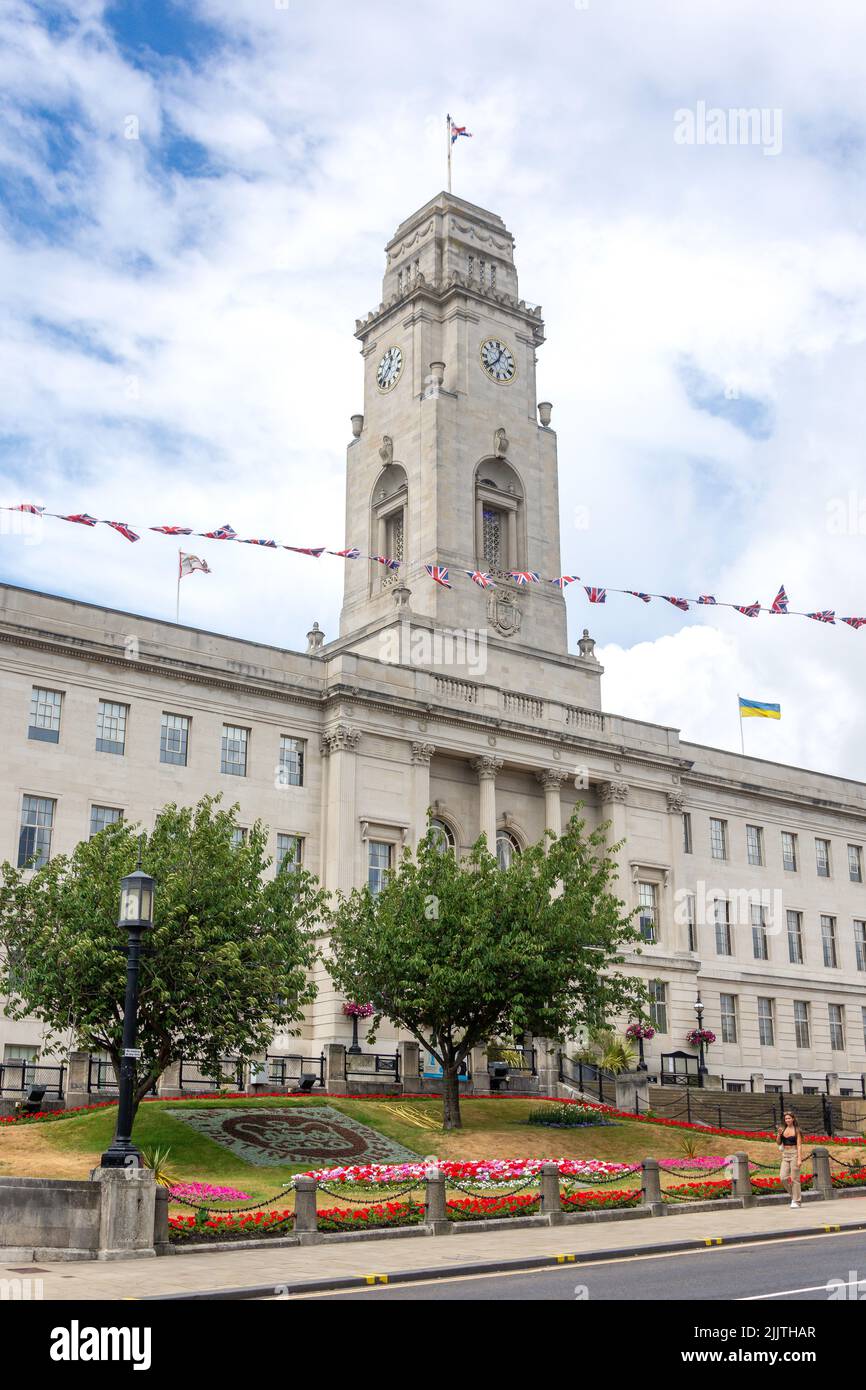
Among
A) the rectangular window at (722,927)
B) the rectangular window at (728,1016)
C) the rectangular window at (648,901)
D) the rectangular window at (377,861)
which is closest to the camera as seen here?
the rectangular window at (377,861)

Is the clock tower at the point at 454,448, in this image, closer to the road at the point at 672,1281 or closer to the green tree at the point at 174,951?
the green tree at the point at 174,951

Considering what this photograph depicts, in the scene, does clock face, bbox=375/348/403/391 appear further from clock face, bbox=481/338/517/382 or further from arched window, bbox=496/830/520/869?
arched window, bbox=496/830/520/869

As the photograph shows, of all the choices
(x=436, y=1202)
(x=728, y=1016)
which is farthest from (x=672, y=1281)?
(x=728, y=1016)

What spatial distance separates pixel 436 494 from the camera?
202ft

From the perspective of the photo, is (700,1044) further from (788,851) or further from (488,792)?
(788,851)

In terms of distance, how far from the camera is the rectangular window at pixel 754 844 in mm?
67438

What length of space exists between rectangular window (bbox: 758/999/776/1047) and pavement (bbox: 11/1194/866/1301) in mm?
37556

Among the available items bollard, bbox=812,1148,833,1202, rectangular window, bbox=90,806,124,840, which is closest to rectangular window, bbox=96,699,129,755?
rectangular window, bbox=90,806,124,840

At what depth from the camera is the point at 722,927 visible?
6419cm

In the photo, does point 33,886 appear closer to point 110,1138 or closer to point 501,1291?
point 110,1138

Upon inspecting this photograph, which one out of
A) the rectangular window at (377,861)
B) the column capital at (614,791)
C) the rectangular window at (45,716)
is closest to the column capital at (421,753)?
the rectangular window at (377,861)

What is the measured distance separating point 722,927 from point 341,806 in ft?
71.6

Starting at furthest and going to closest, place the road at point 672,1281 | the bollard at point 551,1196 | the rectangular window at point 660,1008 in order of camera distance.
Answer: the rectangular window at point 660,1008
the bollard at point 551,1196
the road at point 672,1281

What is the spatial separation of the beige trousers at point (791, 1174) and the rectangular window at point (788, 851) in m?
39.6
